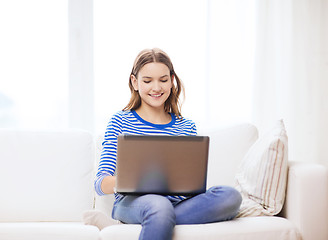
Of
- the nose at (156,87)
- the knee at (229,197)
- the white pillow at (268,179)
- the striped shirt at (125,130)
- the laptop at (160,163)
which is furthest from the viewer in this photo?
the nose at (156,87)

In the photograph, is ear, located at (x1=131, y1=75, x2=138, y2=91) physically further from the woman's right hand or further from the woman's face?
the woman's right hand

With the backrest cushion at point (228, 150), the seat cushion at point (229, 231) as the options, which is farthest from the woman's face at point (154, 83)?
the seat cushion at point (229, 231)

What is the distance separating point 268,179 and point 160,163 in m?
0.48

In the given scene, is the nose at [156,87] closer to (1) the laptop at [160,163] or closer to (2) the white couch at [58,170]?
(2) the white couch at [58,170]

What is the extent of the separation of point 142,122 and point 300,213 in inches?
29.5

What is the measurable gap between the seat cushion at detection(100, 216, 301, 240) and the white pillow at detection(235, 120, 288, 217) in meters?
0.10

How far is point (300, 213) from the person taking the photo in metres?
1.64

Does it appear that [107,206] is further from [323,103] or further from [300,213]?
[323,103]

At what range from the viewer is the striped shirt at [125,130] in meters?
1.83

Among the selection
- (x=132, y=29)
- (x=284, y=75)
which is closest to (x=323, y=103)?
(x=284, y=75)

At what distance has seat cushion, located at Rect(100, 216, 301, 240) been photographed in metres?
1.51

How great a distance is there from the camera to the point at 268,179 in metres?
1.72

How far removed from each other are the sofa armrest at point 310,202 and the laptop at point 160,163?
15.3 inches

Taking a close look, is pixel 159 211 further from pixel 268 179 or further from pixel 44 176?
pixel 44 176
